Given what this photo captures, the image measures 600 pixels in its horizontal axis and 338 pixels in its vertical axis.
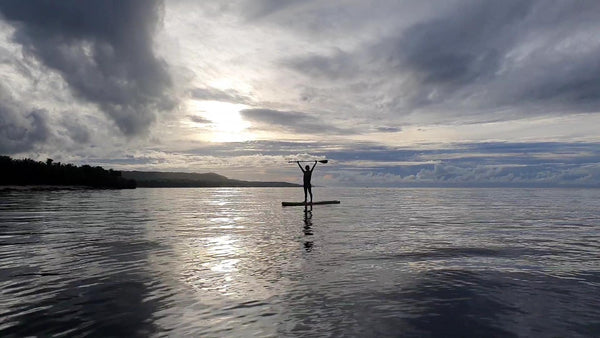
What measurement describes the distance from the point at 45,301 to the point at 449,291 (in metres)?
10.1

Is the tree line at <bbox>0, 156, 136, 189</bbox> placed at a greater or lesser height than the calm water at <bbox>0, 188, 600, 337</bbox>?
greater

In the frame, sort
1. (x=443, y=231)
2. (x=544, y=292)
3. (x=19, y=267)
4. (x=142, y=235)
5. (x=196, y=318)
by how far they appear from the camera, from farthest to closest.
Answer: (x=443, y=231) → (x=142, y=235) → (x=19, y=267) → (x=544, y=292) → (x=196, y=318)

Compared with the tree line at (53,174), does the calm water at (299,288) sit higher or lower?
lower

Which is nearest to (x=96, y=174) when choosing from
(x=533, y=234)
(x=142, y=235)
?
(x=142, y=235)

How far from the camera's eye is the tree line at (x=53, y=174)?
136250mm

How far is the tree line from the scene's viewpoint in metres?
136

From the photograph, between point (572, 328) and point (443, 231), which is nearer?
point (572, 328)

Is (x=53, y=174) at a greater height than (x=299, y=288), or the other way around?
(x=53, y=174)

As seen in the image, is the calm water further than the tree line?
No

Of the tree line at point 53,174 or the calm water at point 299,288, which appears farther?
the tree line at point 53,174

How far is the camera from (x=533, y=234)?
2225cm

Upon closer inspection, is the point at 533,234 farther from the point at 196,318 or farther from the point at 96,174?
the point at 96,174

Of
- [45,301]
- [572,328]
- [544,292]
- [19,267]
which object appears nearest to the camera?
[572,328]

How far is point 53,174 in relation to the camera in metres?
154
